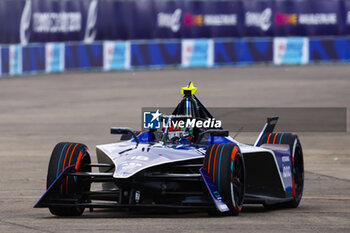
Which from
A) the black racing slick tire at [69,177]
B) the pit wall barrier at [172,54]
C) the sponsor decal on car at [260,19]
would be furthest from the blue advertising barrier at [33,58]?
the black racing slick tire at [69,177]

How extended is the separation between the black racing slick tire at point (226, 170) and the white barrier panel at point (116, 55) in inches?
1315

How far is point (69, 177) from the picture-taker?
9695mm

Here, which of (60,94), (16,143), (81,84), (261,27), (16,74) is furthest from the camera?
(261,27)

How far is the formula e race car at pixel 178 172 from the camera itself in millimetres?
9250

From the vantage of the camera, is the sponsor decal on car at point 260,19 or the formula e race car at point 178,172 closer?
the formula e race car at point 178,172

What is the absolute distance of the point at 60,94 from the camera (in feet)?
102

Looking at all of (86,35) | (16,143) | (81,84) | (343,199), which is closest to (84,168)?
(343,199)

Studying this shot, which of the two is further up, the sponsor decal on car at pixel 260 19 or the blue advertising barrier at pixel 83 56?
the sponsor decal on car at pixel 260 19

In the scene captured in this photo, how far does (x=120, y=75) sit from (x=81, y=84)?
16.5 ft

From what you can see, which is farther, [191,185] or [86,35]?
[86,35]

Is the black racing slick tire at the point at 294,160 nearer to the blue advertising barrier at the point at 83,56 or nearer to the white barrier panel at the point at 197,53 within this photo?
the blue advertising barrier at the point at 83,56

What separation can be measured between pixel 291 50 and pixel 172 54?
6.12 m

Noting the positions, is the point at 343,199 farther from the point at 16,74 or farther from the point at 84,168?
the point at 16,74

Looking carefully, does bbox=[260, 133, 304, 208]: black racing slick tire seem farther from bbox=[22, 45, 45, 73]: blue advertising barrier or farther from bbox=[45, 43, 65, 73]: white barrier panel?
bbox=[45, 43, 65, 73]: white barrier panel
